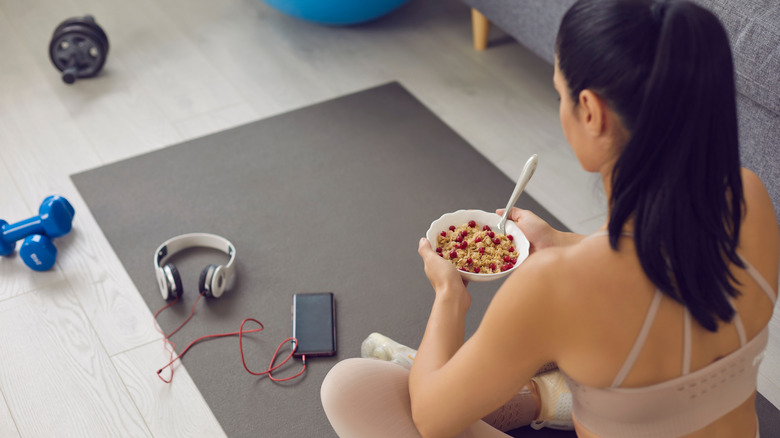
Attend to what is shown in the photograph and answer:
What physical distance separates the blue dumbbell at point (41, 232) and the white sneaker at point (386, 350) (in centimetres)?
83

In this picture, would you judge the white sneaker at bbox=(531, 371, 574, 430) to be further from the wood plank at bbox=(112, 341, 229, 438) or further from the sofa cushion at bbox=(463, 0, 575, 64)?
the sofa cushion at bbox=(463, 0, 575, 64)

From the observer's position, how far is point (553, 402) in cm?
138

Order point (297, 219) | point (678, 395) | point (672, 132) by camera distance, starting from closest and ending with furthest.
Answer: point (672, 132) < point (678, 395) < point (297, 219)

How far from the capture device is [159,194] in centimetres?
205

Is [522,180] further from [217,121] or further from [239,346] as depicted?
[217,121]

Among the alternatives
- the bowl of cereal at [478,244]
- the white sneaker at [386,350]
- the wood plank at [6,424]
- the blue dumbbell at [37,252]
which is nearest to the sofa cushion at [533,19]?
the bowl of cereal at [478,244]

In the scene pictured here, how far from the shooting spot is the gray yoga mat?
1.58 meters

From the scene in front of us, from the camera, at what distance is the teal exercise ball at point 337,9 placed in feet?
8.55

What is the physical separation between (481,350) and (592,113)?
1.01 feet

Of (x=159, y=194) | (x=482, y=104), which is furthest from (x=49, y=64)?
(x=482, y=104)

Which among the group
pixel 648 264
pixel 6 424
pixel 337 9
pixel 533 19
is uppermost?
pixel 648 264

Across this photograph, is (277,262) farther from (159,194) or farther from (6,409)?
(6,409)

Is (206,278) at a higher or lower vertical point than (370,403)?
lower

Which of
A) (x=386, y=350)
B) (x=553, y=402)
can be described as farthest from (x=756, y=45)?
(x=386, y=350)
